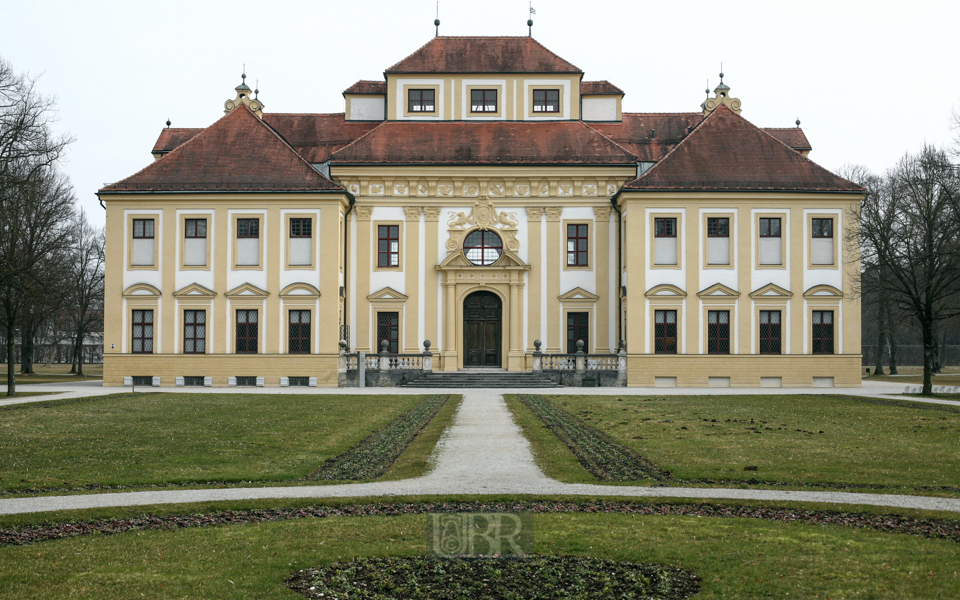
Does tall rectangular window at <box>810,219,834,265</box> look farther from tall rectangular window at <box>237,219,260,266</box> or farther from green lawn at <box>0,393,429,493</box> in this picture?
tall rectangular window at <box>237,219,260,266</box>

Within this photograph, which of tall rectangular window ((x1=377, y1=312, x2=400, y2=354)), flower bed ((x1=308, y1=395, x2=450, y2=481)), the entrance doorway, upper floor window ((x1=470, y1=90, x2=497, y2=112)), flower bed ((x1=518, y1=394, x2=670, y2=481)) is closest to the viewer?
flower bed ((x1=518, y1=394, x2=670, y2=481))

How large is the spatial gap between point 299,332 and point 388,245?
6105mm

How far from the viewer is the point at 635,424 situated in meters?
21.3

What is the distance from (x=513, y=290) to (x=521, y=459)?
26.5 metres

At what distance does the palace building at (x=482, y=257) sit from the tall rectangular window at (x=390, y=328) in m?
0.11

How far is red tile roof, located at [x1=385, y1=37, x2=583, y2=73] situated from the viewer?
147 feet

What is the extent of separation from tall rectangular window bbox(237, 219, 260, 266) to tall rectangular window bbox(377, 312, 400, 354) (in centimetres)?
643

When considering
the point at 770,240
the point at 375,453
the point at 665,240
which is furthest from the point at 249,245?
the point at 375,453

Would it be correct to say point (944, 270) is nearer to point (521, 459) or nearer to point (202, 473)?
point (521, 459)

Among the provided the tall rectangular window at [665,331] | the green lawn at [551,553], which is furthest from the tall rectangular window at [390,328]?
the green lawn at [551,553]

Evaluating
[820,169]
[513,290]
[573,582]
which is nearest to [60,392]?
[513,290]

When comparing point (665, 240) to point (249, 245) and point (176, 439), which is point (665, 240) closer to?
point (249, 245)

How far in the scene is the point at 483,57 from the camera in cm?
4575

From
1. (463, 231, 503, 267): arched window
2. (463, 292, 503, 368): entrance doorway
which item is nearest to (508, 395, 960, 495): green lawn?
(463, 292, 503, 368): entrance doorway
